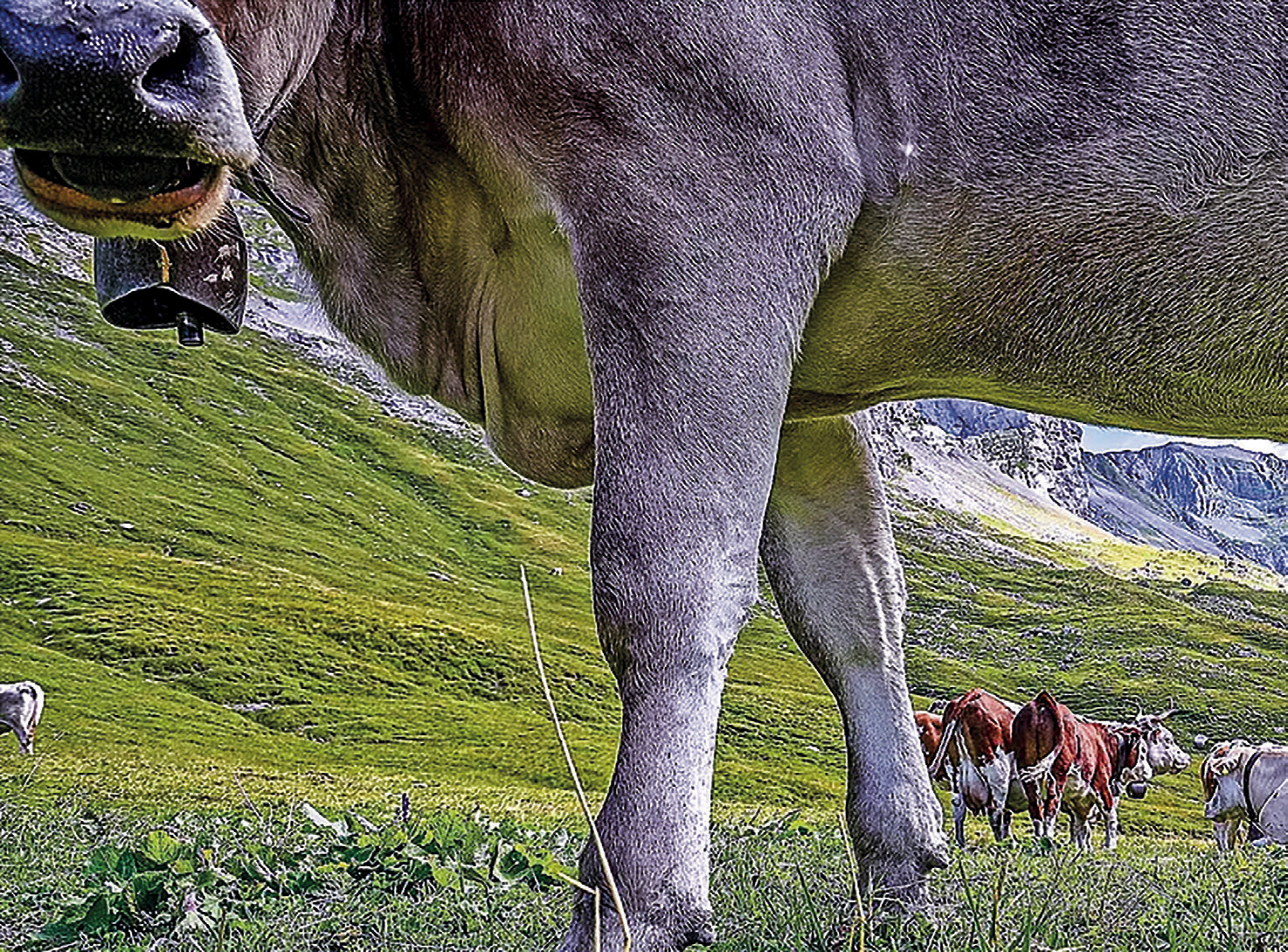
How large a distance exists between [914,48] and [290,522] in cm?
12748

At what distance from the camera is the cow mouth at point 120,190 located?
3564 mm

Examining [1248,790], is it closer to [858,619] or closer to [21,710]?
[858,619]

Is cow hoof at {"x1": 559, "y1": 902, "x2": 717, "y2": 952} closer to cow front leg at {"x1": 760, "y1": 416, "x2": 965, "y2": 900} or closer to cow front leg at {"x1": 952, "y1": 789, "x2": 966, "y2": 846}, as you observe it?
cow front leg at {"x1": 760, "y1": 416, "x2": 965, "y2": 900}

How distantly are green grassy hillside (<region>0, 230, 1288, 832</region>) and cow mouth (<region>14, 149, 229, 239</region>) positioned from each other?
27.5m

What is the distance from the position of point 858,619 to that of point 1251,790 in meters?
22.3

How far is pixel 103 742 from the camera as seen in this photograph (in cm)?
6475

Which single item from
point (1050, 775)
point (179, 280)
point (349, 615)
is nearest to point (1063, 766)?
point (1050, 775)

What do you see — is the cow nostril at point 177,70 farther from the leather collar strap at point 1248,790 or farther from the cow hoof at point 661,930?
the leather collar strap at point 1248,790

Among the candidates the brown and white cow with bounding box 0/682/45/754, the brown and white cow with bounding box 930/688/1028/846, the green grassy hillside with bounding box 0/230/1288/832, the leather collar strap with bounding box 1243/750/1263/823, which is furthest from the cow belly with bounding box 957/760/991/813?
the brown and white cow with bounding box 0/682/45/754

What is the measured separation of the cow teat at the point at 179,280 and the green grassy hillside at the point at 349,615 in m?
26.3

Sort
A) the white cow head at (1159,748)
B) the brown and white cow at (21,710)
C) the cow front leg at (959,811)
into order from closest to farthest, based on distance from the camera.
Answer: the cow front leg at (959,811)
the brown and white cow at (21,710)
the white cow head at (1159,748)

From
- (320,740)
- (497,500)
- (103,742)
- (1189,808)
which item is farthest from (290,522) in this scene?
(1189,808)

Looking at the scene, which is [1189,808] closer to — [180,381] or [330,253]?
[330,253]

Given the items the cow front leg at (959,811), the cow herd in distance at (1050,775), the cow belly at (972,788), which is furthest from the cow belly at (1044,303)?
the cow belly at (972,788)
